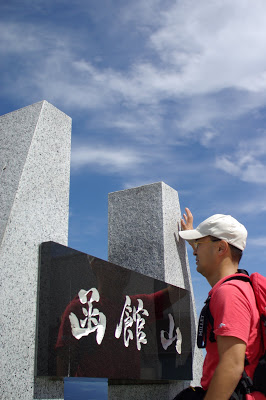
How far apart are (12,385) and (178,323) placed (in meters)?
2.90

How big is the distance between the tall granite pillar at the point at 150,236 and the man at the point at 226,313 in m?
3.83

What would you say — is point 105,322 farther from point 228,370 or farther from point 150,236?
point 228,370

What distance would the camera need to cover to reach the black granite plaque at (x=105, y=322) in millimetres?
3779

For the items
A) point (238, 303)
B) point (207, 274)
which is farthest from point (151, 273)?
point (238, 303)

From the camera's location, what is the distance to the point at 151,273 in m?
6.23

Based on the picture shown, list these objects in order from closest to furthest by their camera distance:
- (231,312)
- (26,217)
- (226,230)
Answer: (231,312) → (226,230) → (26,217)

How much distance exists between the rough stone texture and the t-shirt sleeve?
6.94 ft

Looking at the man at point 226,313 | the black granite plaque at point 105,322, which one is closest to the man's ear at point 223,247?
the man at point 226,313

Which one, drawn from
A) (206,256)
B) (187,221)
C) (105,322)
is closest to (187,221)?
(187,221)

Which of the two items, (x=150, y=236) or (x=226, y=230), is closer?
(x=226, y=230)

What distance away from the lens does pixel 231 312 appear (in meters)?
1.89

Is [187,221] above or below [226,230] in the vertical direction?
above

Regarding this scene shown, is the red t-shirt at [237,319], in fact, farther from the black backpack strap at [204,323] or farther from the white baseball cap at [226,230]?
the white baseball cap at [226,230]

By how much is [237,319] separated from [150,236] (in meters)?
4.51
